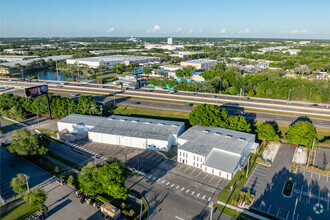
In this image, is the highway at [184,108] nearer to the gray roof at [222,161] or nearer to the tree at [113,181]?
the gray roof at [222,161]

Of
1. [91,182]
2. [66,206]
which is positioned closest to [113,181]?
[91,182]

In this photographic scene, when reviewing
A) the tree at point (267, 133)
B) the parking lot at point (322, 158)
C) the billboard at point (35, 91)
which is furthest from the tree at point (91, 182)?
the parking lot at point (322, 158)

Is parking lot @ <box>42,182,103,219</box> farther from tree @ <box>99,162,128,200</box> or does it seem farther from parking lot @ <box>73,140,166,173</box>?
parking lot @ <box>73,140,166,173</box>

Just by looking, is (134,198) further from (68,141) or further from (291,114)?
(291,114)

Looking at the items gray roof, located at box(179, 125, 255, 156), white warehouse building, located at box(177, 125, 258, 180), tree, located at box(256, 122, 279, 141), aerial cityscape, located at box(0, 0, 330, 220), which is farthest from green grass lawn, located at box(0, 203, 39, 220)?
tree, located at box(256, 122, 279, 141)

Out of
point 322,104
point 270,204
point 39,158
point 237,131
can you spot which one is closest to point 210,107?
point 237,131

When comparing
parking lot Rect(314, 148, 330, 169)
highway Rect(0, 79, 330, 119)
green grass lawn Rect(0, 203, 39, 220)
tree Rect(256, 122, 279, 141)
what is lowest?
green grass lawn Rect(0, 203, 39, 220)
